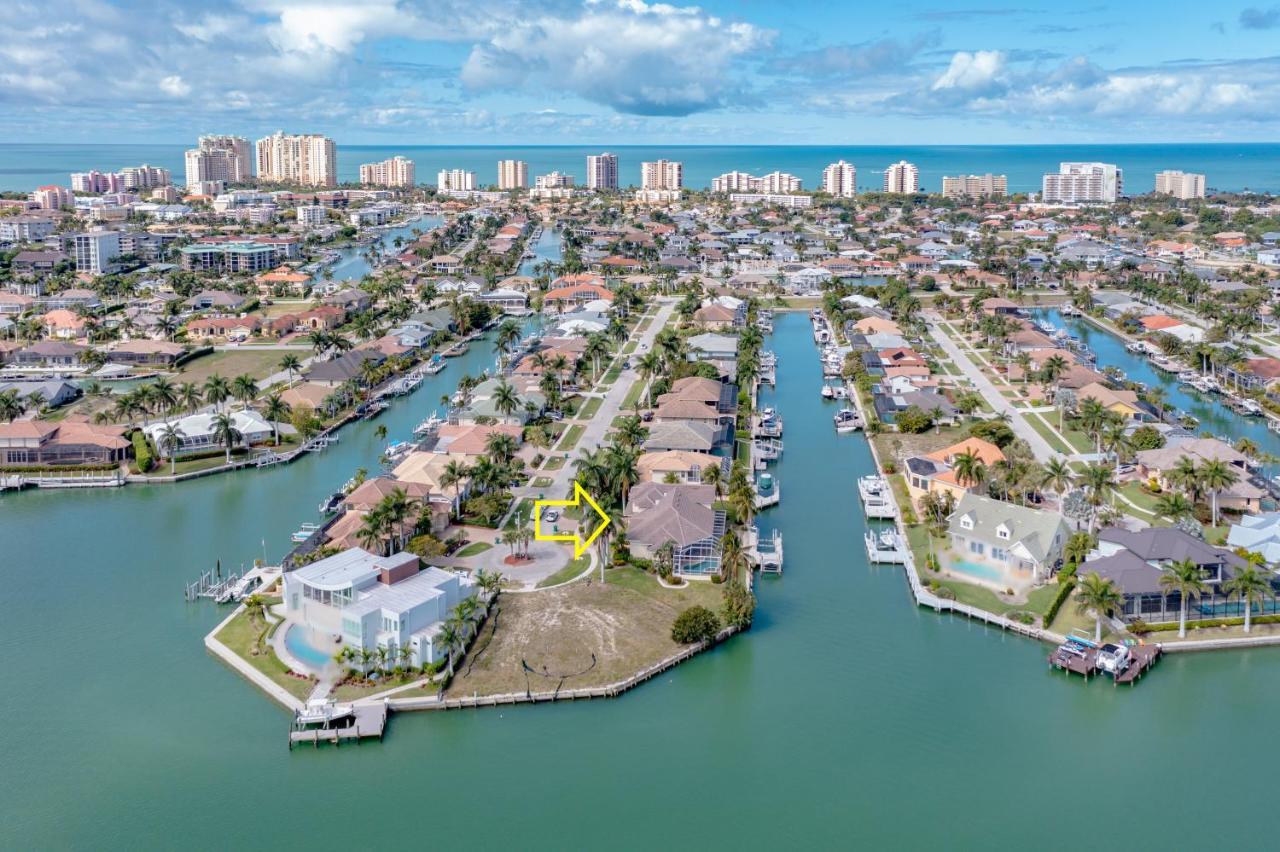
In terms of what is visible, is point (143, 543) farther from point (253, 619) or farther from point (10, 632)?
point (253, 619)

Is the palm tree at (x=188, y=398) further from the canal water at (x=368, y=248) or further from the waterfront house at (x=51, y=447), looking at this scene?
the canal water at (x=368, y=248)

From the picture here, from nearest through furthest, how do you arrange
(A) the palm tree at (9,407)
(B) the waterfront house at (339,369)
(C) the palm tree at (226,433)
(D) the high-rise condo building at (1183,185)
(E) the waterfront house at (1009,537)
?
(E) the waterfront house at (1009,537), (C) the palm tree at (226,433), (A) the palm tree at (9,407), (B) the waterfront house at (339,369), (D) the high-rise condo building at (1183,185)

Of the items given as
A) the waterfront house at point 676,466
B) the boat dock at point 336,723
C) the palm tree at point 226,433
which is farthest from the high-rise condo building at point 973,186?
the boat dock at point 336,723

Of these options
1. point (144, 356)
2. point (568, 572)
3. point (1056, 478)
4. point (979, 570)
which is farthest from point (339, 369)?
point (1056, 478)

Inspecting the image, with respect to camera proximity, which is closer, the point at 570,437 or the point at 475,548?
the point at 475,548

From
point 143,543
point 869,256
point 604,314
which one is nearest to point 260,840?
point 143,543

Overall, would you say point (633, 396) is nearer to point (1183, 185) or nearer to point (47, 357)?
point (47, 357)
